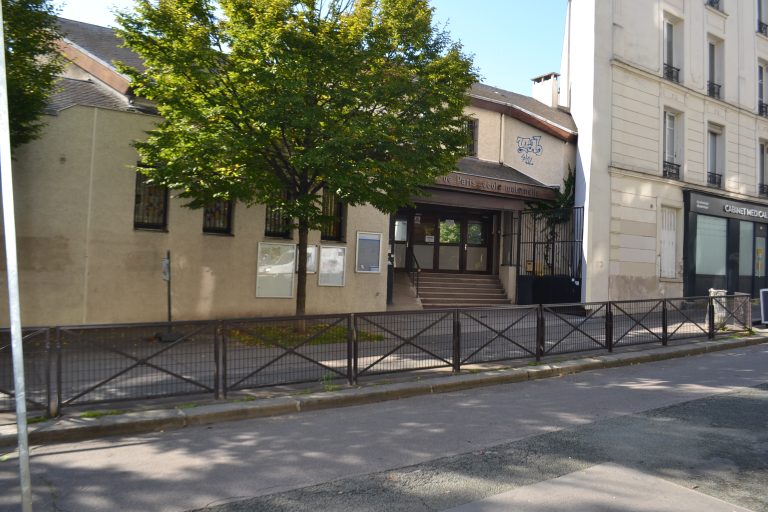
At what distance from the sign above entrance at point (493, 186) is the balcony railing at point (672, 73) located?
608cm

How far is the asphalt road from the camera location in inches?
173

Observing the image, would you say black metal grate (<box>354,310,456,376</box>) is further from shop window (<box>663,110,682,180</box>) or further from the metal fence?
shop window (<box>663,110,682,180</box>)

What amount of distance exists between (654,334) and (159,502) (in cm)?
1047

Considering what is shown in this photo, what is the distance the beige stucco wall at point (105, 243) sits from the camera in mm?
10734

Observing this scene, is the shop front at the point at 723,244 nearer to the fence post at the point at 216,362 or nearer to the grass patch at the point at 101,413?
the fence post at the point at 216,362

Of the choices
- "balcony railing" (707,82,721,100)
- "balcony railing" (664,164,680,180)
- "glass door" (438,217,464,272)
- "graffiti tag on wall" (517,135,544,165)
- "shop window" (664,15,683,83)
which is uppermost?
"shop window" (664,15,683,83)

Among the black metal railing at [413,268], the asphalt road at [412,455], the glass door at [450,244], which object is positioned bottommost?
the asphalt road at [412,455]

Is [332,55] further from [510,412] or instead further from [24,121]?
[510,412]

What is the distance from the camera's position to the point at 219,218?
12.9 m

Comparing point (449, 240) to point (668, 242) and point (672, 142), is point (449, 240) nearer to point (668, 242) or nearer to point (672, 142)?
point (668, 242)

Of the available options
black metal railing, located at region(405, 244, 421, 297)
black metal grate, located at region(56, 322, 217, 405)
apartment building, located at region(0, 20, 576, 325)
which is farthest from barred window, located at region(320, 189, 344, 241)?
black metal grate, located at region(56, 322, 217, 405)

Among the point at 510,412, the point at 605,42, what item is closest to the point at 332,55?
the point at 510,412

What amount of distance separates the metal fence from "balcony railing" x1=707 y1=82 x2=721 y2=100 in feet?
46.0

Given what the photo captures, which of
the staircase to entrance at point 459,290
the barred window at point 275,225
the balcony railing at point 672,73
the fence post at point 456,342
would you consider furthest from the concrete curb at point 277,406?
the balcony railing at point 672,73
